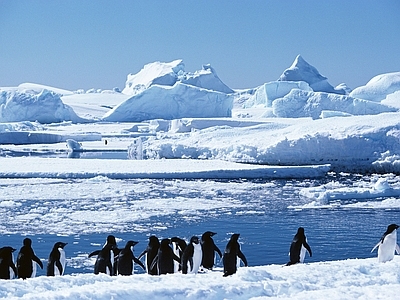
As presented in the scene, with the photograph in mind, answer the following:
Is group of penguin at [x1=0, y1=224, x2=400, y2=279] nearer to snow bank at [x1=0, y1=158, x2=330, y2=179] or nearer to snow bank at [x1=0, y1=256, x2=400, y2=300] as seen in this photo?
snow bank at [x1=0, y1=256, x2=400, y2=300]

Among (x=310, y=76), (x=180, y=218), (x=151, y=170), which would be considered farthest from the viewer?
(x=310, y=76)

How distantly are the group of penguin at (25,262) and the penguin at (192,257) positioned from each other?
1.39 metres

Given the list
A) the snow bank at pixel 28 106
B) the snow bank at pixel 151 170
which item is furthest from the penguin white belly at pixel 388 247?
the snow bank at pixel 28 106

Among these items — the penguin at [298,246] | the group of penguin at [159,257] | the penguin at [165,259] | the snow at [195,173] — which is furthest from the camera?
the penguin at [298,246]

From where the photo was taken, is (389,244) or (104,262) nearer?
(104,262)

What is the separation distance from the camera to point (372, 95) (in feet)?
161

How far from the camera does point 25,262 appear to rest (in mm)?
5770

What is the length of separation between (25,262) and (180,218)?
6070 millimetres

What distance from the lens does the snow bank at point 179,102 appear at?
41.3m

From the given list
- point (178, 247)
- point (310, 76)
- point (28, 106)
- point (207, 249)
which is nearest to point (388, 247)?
point (207, 249)

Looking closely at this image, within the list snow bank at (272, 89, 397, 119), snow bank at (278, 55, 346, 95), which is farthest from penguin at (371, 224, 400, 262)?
snow bank at (278, 55, 346, 95)

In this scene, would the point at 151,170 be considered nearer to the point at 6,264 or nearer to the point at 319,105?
the point at 6,264

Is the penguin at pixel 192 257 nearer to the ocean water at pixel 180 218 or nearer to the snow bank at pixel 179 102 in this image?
the ocean water at pixel 180 218

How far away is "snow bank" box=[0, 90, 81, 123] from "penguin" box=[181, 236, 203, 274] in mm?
39658
